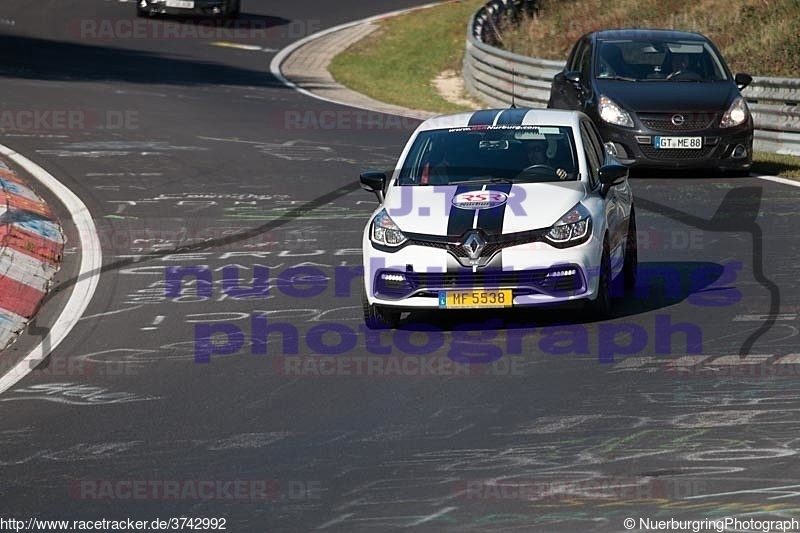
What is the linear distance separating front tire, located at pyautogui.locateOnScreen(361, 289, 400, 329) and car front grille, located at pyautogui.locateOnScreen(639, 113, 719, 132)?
8.25 m

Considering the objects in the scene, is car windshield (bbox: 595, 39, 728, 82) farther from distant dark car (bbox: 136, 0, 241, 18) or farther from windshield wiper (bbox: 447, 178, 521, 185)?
distant dark car (bbox: 136, 0, 241, 18)

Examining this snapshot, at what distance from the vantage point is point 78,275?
13703 millimetres

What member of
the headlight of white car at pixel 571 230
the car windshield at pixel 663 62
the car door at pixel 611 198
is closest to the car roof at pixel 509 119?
the car door at pixel 611 198

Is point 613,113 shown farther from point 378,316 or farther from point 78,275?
point 378,316

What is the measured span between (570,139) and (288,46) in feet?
90.5

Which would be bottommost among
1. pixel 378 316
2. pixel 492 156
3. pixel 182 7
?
pixel 182 7

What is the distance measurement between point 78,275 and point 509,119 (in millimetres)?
4155

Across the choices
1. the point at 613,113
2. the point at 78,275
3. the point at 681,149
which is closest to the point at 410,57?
the point at 613,113

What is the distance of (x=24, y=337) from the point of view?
1155 cm

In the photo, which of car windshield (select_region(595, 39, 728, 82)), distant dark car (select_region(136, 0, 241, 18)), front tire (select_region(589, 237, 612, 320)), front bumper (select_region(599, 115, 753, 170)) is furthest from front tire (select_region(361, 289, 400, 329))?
distant dark car (select_region(136, 0, 241, 18))

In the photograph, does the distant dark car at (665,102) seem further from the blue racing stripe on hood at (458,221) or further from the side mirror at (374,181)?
the blue racing stripe on hood at (458,221)

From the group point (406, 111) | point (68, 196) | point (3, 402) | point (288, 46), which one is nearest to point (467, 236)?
point (3, 402)

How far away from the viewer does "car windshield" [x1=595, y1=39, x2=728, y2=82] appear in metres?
19.9

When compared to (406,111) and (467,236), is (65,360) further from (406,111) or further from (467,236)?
(406,111)
